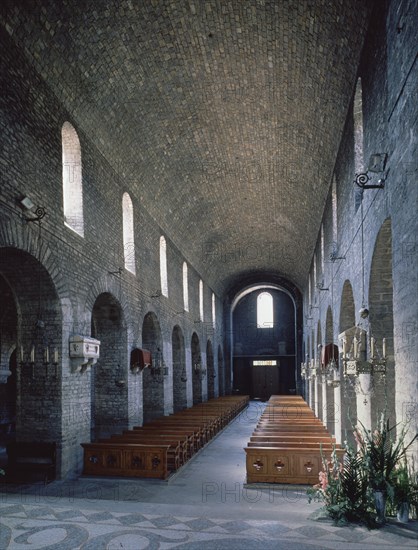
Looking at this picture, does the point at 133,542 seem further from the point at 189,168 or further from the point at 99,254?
the point at 189,168

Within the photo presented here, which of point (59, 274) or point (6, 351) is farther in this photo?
point (6, 351)

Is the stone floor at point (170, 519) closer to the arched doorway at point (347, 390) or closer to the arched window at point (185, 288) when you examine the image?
the arched doorway at point (347, 390)

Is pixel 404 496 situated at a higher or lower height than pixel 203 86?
lower

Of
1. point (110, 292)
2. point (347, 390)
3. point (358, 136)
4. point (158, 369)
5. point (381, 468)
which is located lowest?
point (381, 468)

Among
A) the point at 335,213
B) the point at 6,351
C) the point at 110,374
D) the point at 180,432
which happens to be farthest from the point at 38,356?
the point at 335,213

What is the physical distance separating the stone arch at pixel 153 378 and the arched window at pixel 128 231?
3208mm

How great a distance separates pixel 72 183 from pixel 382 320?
24.1ft

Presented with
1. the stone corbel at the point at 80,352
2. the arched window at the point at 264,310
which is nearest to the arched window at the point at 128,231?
the stone corbel at the point at 80,352

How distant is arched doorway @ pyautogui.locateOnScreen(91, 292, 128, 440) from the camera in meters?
14.2

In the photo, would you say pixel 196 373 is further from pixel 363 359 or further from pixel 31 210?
pixel 31 210

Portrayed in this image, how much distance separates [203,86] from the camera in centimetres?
1266

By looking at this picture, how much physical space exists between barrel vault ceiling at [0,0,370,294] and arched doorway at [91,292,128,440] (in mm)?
3734

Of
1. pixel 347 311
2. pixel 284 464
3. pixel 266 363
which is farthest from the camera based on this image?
pixel 266 363

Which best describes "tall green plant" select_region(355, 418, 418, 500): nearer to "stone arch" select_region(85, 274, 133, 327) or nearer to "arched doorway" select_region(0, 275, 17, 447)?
"stone arch" select_region(85, 274, 133, 327)
